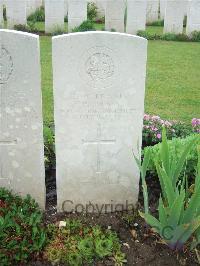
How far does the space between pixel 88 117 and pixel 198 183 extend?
1.06 metres

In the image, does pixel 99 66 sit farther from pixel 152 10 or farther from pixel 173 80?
pixel 152 10

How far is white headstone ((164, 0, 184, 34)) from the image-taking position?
11709mm

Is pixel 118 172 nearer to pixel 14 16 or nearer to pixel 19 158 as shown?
pixel 19 158

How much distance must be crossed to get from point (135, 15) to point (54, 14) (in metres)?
2.11

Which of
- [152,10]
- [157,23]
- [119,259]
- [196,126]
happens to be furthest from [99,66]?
[152,10]

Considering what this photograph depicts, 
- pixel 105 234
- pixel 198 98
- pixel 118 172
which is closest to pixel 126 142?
pixel 118 172

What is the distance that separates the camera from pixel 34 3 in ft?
49.2

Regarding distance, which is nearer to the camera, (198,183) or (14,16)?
(198,183)

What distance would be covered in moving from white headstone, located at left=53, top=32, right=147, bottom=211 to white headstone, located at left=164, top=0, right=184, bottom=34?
28.7 feet

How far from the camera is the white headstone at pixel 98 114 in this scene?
3.41 meters

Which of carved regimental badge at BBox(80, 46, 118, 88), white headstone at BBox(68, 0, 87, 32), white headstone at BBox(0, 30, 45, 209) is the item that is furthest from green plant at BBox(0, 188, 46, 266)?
white headstone at BBox(68, 0, 87, 32)

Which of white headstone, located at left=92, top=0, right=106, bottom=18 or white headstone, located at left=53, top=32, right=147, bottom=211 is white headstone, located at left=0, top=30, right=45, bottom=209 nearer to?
white headstone, located at left=53, top=32, right=147, bottom=211

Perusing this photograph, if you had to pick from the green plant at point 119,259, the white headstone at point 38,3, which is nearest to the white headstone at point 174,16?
the white headstone at point 38,3

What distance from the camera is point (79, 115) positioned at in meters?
3.58
